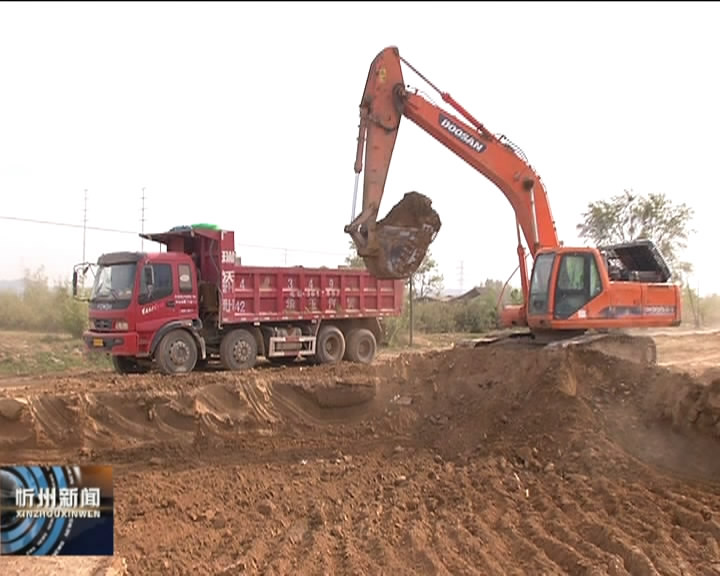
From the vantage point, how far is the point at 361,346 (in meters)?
16.8

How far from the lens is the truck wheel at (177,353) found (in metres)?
13.2

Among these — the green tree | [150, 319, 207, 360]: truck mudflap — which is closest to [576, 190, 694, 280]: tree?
the green tree

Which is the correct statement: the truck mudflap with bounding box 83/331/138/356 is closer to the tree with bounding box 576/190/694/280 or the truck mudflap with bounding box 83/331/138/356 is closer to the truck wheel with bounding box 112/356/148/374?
the truck wheel with bounding box 112/356/148/374

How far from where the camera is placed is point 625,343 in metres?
10.9

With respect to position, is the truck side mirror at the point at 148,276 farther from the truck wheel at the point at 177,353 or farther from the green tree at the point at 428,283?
the green tree at the point at 428,283

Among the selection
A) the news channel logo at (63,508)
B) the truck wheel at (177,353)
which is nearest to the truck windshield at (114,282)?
the truck wheel at (177,353)

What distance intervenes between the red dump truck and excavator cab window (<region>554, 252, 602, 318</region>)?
392 centimetres

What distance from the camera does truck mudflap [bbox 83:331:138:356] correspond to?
42.1 ft

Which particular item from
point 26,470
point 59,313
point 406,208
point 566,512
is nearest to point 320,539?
point 566,512

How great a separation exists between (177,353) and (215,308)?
4.18ft

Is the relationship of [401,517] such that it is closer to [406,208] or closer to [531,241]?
[406,208]

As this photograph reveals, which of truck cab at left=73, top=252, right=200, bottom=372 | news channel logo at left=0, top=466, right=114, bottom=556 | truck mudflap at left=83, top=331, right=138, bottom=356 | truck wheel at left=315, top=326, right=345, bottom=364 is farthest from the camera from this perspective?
truck wheel at left=315, top=326, right=345, bottom=364

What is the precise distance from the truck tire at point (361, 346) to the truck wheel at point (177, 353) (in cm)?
408

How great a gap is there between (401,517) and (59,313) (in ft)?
51.3
